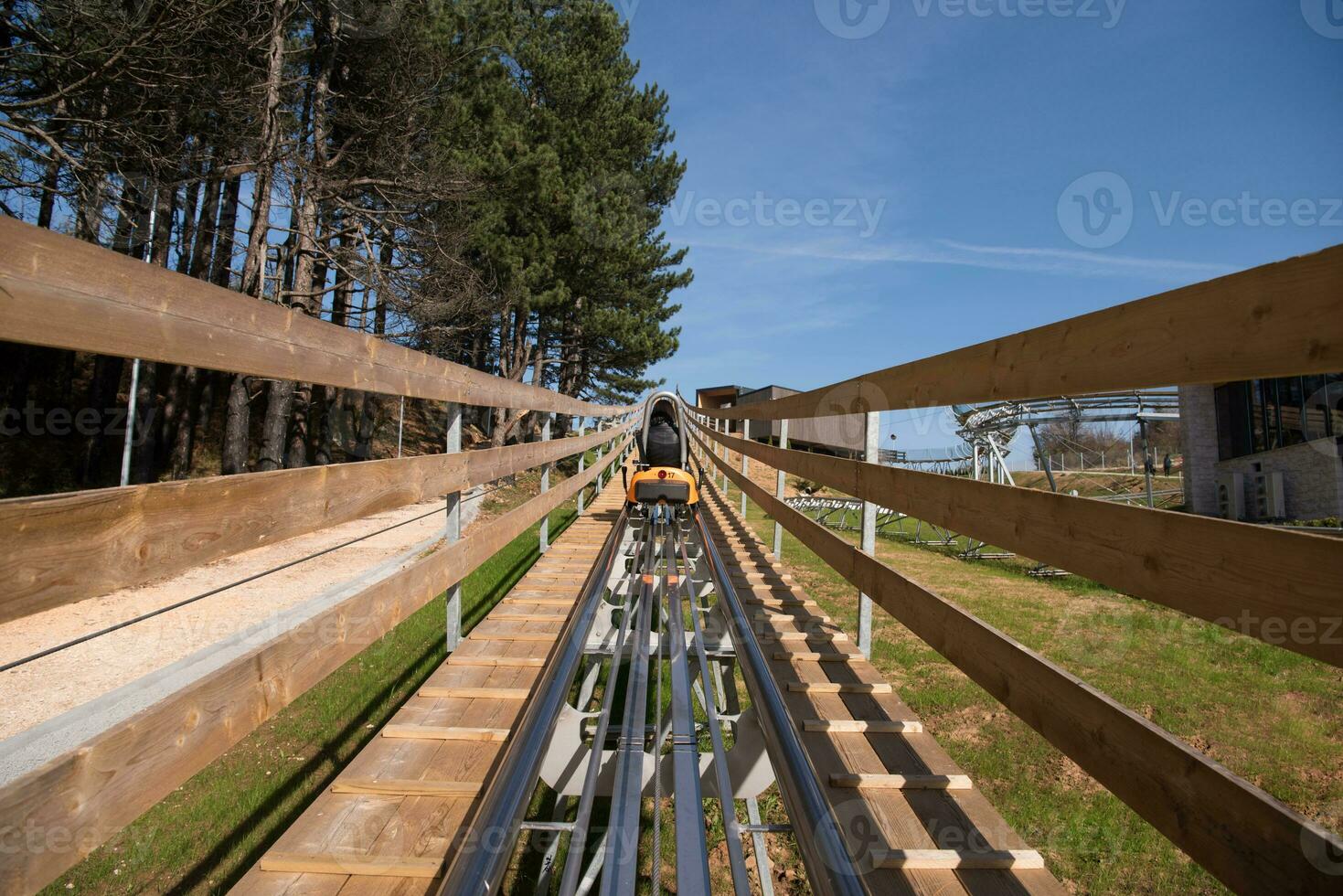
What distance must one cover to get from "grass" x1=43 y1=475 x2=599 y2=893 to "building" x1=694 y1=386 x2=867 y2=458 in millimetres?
3030

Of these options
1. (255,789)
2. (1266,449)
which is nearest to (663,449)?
(255,789)

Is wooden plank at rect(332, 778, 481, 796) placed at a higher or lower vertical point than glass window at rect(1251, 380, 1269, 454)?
lower

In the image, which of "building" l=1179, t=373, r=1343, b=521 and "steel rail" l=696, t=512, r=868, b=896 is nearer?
"steel rail" l=696, t=512, r=868, b=896

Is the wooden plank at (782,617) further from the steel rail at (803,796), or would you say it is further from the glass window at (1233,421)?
the glass window at (1233,421)

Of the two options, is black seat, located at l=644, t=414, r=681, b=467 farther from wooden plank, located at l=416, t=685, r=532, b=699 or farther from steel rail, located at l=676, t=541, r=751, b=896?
wooden plank, located at l=416, t=685, r=532, b=699

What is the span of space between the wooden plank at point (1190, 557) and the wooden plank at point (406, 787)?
1780mm

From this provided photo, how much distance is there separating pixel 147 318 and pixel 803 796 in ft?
6.40

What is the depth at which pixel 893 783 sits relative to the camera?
2.21 meters

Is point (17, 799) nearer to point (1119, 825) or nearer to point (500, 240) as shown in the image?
point (1119, 825)

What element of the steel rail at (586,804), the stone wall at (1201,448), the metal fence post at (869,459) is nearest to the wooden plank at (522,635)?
the steel rail at (586,804)

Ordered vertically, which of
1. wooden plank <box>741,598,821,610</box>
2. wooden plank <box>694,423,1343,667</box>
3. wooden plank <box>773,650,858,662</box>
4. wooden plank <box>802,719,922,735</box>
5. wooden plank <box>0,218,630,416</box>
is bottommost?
wooden plank <box>802,719,922,735</box>

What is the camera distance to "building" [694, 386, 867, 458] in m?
5.25

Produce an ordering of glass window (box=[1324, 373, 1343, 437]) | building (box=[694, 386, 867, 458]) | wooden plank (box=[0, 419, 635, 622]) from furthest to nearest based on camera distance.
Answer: glass window (box=[1324, 373, 1343, 437])
building (box=[694, 386, 867, 458])
wooden plank (box=[0, 419, 635, 622])
